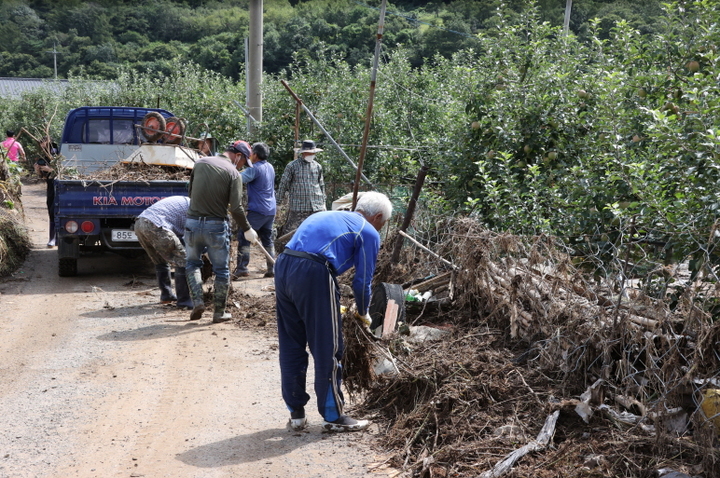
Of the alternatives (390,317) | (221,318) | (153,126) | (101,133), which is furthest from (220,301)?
(101,133)

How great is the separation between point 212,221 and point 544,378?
4.18 m

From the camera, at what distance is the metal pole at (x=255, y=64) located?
46.5 feet

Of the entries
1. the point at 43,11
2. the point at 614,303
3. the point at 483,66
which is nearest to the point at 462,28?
the point at 483,66

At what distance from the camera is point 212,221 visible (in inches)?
296

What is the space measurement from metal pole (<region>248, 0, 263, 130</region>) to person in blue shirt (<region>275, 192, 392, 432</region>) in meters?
9.99

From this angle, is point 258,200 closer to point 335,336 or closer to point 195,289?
point 195,289

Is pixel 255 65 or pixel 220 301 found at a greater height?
pixel 255 65

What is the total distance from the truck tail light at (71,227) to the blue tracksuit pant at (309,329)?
5.77m

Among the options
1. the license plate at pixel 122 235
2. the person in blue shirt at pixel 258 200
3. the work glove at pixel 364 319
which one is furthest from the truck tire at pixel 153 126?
the work glove at pixel 364 319

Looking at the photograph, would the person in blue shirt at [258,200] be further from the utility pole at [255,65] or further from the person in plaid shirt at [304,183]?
the utility pole at [255,65]

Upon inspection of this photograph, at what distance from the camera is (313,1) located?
62.7 m

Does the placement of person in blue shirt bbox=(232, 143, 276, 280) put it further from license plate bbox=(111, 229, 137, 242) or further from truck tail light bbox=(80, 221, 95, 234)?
truck tail light bbox=(80, 221, 95, 234)

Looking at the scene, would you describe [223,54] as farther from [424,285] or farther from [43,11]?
[424,285]

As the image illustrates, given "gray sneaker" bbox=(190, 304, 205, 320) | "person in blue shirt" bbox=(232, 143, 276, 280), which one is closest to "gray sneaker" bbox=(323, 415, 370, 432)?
"gray sneaker" bbox=(190, 304, 205, 320)
